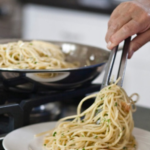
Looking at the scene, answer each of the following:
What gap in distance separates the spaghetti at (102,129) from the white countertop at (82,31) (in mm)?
1603

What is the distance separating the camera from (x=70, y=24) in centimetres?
299

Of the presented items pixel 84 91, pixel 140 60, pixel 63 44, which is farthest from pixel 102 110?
pixel 140 60

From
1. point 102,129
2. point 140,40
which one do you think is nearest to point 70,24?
point 140,40

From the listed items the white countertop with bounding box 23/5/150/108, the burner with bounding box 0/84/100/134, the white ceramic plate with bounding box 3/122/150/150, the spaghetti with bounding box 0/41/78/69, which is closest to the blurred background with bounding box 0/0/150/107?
the white countertop with bounding box 23/5/150/108

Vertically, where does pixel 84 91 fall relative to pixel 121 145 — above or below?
above

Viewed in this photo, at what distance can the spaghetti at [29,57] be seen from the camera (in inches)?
44.8

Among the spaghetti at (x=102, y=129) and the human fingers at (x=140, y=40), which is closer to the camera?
the spaghetti at (x=102, y=129)

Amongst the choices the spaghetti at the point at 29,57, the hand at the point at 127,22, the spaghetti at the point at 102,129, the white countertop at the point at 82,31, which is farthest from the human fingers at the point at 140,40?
the white countertop at the point at 82,31

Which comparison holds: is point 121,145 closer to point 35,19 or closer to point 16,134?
point 16,134

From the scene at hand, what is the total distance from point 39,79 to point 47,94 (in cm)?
9

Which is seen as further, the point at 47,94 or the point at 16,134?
the point at 47,94

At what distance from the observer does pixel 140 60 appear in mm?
2648

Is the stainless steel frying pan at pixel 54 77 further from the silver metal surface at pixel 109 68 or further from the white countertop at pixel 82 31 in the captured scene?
the white countertop at pixel 82 31

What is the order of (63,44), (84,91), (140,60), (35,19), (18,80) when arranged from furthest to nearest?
(35,19)
(140,60)
(63,44)
(84,91)
(18,80)
